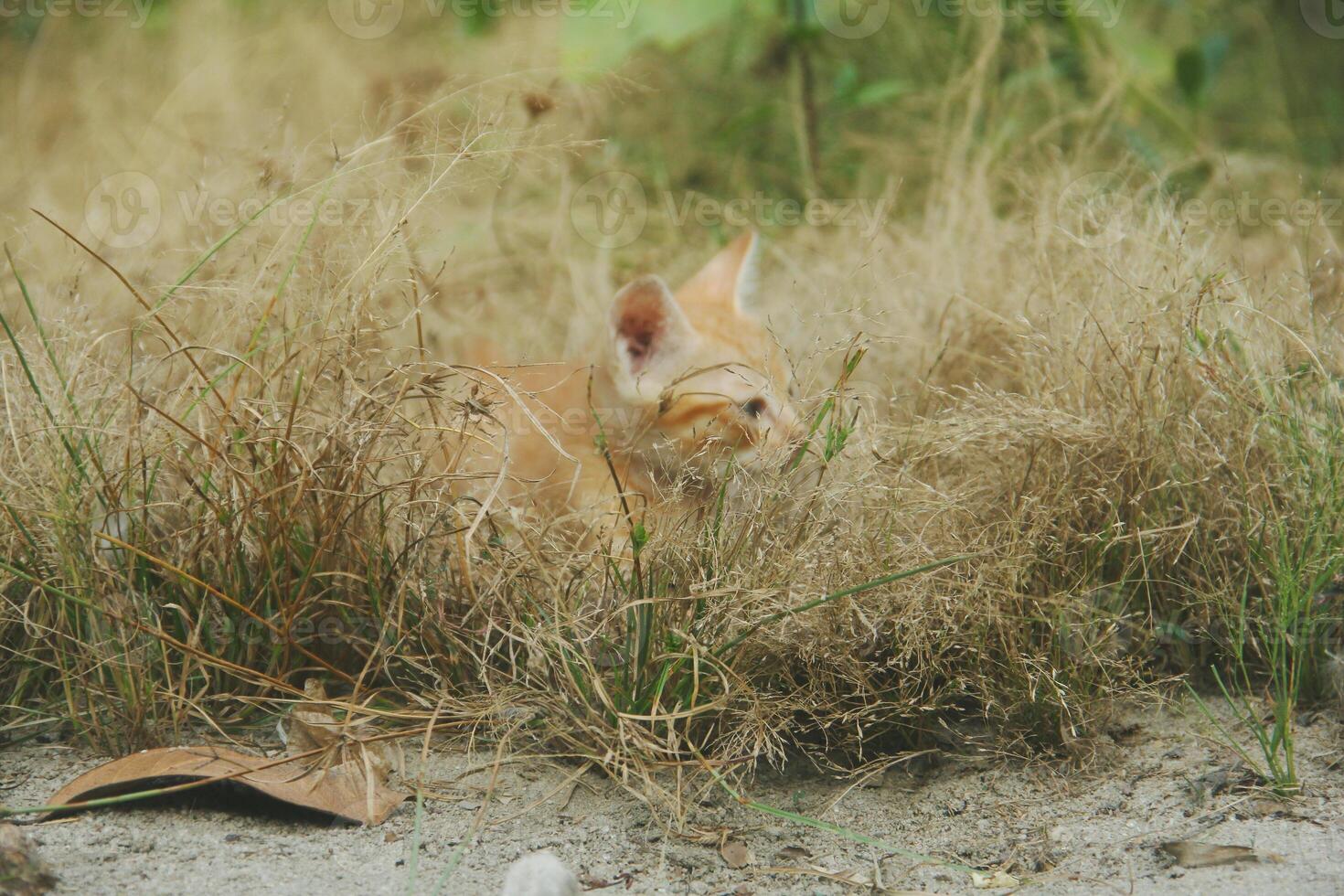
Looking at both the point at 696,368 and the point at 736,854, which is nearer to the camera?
the point at 736,854

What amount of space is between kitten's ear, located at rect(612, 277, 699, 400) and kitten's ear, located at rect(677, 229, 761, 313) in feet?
0.81

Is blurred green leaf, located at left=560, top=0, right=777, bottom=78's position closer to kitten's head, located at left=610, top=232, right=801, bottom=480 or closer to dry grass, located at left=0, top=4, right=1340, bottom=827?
kitten's head, located at left=610, top=232, right=801, bottom=480

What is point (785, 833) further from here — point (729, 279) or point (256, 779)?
point (729, 279)

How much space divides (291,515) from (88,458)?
38 centimetres

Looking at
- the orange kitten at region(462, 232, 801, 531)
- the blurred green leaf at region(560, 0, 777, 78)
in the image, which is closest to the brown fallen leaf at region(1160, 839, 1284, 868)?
the orange kitten at region(462, 232, 801, 531)

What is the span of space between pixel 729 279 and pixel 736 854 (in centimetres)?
146

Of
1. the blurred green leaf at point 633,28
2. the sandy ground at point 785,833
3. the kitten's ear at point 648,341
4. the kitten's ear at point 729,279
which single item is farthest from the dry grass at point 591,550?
the blurred green leaf at point 633,28

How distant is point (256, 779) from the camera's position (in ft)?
5.22

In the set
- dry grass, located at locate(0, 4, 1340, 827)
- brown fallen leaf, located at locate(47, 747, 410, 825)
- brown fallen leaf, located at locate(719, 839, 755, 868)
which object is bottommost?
brown fallen leaf, located at locate(719, 839, 755, 868)

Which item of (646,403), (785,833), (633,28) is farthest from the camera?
(633,28)

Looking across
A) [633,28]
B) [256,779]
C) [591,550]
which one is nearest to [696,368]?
[591,550]

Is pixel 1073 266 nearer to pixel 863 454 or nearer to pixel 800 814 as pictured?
pixel 863 454

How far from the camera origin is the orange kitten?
2.18m

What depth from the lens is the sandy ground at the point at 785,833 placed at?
148 centimetres
